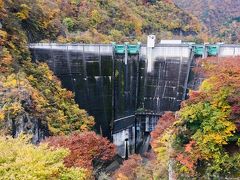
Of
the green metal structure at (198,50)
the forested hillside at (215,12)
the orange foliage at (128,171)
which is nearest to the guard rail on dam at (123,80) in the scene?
the green metal structure at (198,50)

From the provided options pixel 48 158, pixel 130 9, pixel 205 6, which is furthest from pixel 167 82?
pixel 205 6

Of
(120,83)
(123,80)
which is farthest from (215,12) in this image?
(120,83)

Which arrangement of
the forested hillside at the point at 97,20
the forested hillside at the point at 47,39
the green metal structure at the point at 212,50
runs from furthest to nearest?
the forested hillside at the point at 97,20, the green metal structure at the point at 212,50, the forested hillside at the point at 47,39

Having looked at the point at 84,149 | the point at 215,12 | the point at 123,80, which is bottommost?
the point at 84,149

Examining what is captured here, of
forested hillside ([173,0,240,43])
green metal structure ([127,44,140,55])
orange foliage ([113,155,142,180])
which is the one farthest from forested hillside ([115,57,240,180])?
forested hillside ([173,0,240,43])

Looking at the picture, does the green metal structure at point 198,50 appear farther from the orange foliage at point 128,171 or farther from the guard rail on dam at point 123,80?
the orange foliage at point 128,171

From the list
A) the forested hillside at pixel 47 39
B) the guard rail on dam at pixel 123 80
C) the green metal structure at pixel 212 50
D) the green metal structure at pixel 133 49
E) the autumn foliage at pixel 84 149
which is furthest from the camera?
the green metal structure at pixel 133 49

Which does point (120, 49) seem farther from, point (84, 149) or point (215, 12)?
point (215, 12)
